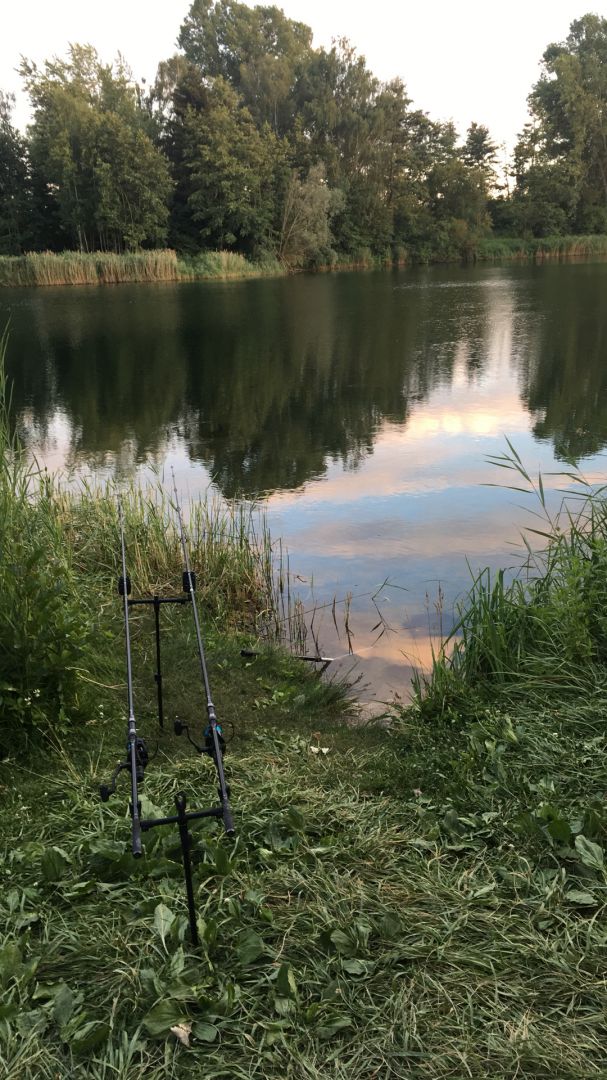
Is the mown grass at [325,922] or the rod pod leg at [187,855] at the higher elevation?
the rod pod leg at [187,855]

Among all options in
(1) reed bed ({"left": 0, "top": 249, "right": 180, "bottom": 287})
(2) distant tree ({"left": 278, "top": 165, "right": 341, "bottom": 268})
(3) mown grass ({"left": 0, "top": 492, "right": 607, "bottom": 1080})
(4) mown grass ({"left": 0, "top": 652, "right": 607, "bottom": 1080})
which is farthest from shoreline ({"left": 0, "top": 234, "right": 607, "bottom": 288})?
(4) mown grass ({"left": 0, "top": 652, "right": 607, "bottom": 1080})

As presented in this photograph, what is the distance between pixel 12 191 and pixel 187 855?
203 feet

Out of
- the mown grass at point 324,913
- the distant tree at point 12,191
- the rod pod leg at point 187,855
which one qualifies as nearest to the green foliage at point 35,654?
the mown grass at point 324,913

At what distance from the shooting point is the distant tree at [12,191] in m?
52.8

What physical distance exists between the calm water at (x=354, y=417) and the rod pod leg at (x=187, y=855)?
2.95 metres

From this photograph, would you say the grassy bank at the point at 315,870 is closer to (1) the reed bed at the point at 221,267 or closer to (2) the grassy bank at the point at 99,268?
(2) the grassy bank at the point at 99,268

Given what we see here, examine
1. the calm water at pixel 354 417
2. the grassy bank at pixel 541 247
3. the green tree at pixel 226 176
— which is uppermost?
the green tree at pixel 226 176

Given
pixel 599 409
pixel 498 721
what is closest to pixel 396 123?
pixel 599 409

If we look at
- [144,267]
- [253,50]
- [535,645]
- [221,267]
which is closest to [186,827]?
[535,645]

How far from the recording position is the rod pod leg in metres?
2.08

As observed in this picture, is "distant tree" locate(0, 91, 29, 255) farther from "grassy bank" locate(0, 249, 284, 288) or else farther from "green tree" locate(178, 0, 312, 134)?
"green tree" locate(178, 0, 312, 134)

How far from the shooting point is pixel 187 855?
7.16 feet

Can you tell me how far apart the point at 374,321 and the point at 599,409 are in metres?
12.6

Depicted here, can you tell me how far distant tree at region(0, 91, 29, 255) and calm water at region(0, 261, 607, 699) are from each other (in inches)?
1151
